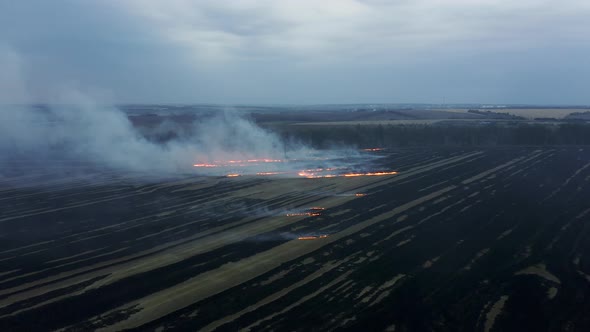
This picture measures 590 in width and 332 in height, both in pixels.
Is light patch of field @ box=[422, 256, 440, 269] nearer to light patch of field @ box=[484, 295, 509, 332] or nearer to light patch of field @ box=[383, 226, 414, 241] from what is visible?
light patch of field @ box=[383, 226, 414, 241]

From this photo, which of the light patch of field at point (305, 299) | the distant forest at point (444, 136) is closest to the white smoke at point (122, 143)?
the distant forest at point (444, 136)

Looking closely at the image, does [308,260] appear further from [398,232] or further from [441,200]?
[441,200]

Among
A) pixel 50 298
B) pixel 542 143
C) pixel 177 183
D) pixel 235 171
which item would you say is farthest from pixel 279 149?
pixel 50 298

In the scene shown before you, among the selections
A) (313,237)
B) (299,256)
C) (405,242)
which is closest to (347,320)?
(299,256)

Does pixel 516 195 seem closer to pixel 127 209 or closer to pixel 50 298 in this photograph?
pixel 127 209

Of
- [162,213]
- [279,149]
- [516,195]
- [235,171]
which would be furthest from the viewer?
[279,149]

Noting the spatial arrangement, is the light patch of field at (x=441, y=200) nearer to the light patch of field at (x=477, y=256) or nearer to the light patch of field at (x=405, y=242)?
the light patch of field at (x=405, y=242)

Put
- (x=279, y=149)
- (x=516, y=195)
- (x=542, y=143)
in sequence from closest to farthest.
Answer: (x=516, y=195) < (x=279, y=149) < (x=542, y=143)
